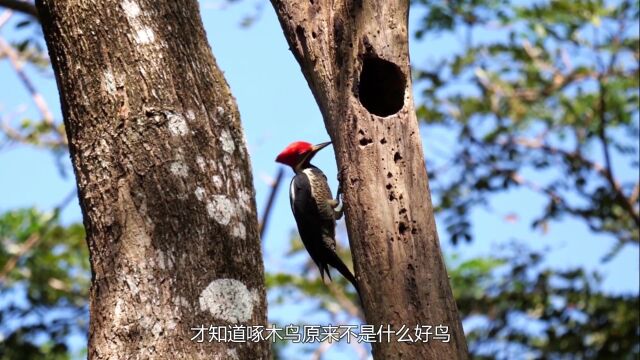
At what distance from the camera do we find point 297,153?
18.5 ft

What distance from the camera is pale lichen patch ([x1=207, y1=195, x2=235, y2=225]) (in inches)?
129

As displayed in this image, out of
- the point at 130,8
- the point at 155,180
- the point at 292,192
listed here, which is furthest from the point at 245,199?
the point at 292,192

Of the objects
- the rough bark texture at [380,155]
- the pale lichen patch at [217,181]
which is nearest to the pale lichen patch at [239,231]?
the pale lichen patch at [217,181]

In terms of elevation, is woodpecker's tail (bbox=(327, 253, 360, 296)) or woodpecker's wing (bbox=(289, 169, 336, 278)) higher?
woodpecker's wing (bbox=(289, 169, 336, 278))

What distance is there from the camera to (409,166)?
3445 millimetres

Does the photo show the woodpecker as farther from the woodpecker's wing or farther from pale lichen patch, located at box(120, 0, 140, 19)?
pale lichen patch, located at box(120, 0, 140, 19)

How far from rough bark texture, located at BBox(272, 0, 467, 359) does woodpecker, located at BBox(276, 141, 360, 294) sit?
175 centimetres

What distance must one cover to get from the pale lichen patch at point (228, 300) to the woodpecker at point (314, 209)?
215cm

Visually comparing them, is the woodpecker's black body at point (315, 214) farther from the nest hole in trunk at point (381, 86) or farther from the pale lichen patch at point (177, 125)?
the pale lichen patch at point (177, 125)

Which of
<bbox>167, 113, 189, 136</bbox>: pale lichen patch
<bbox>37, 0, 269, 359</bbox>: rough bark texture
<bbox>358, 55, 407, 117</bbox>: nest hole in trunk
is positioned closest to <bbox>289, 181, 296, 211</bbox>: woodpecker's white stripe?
<bbox>358, 55, 407, 117</bbox>: nest hole in trunk

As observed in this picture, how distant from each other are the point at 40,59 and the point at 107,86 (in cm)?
615

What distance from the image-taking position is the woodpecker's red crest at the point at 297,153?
5.59m

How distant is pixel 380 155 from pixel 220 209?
2.22 ft

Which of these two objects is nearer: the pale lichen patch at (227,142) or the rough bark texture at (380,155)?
the rough bark texture at (380,155)
